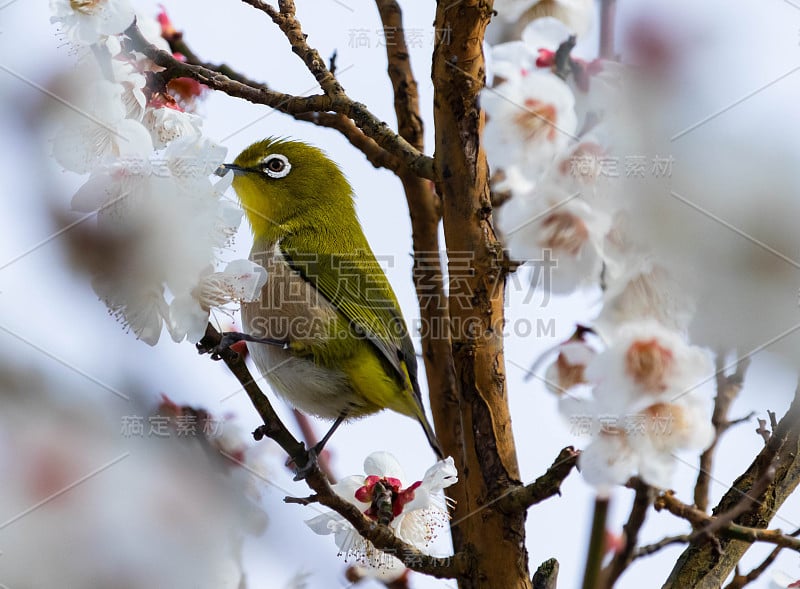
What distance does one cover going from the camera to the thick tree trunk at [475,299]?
215 centimetres

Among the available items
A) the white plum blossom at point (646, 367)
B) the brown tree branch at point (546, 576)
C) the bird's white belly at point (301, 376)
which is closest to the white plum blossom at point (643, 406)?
the white plum blossom at point (646, 367)

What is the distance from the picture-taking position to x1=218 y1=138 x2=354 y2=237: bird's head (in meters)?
3.42

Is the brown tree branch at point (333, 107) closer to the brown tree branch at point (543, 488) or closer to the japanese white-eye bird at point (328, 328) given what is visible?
the japanese white-eye bird at point (328, 328)

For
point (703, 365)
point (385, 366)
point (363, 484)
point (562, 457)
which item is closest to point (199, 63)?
point (385, 366)

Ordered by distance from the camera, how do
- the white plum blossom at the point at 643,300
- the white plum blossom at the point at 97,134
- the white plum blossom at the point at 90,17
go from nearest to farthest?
the white plum blossom at the point at 643,300
the white plum blossom at the point at 97,134
the white plum blossom at the point at 90,17

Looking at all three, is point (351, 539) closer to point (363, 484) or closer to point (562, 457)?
point (363, 484)

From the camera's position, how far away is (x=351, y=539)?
7.65 feet

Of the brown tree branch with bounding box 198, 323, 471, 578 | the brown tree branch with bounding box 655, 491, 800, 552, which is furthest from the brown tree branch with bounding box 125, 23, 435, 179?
the brown tree branch with bounding box 655, 491, 800, 552

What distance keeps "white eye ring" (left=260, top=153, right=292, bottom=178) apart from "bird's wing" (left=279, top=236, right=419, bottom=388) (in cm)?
44

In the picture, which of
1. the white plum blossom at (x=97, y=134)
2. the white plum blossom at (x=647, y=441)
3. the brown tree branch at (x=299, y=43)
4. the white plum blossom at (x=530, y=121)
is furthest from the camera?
the brown tree branch at (x=299, y=43)

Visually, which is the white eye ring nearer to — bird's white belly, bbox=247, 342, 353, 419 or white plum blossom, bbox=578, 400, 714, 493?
bird's white belly, bbox=247, 342, 353, 419

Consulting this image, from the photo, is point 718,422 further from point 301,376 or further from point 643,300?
point 301,376

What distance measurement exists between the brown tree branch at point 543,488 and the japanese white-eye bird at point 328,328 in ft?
2.61

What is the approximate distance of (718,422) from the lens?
217 cm
